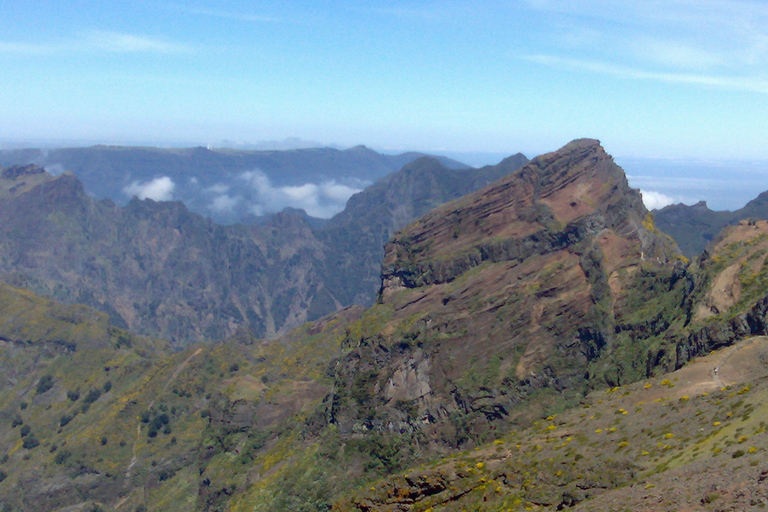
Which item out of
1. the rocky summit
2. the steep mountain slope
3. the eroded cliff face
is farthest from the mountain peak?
the steep mountain slope

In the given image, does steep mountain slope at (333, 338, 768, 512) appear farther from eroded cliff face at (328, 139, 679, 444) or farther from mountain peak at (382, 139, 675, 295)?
mountain peak at (382, 139, 675, 295)

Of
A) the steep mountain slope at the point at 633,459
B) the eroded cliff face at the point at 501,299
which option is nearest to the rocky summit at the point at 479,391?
the steep mountain slope at the point at 633,459

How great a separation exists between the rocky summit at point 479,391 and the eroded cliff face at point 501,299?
0.33m

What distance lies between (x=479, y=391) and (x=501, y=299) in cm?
1838

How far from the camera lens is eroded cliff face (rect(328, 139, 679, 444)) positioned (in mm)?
100062

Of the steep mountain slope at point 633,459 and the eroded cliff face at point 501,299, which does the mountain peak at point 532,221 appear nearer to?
the eroded cliff face at point 501,299

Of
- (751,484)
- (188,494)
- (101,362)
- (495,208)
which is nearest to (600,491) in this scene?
(751,484)

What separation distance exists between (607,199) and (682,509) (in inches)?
4241

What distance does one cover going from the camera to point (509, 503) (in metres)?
44.8

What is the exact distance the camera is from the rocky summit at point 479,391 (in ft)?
154

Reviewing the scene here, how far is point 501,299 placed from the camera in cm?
11038

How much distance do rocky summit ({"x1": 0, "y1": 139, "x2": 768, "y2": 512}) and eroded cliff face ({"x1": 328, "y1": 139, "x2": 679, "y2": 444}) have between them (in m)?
0.33

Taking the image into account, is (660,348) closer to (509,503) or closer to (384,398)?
(384,398)

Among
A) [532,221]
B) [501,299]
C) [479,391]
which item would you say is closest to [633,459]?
[479,391]
